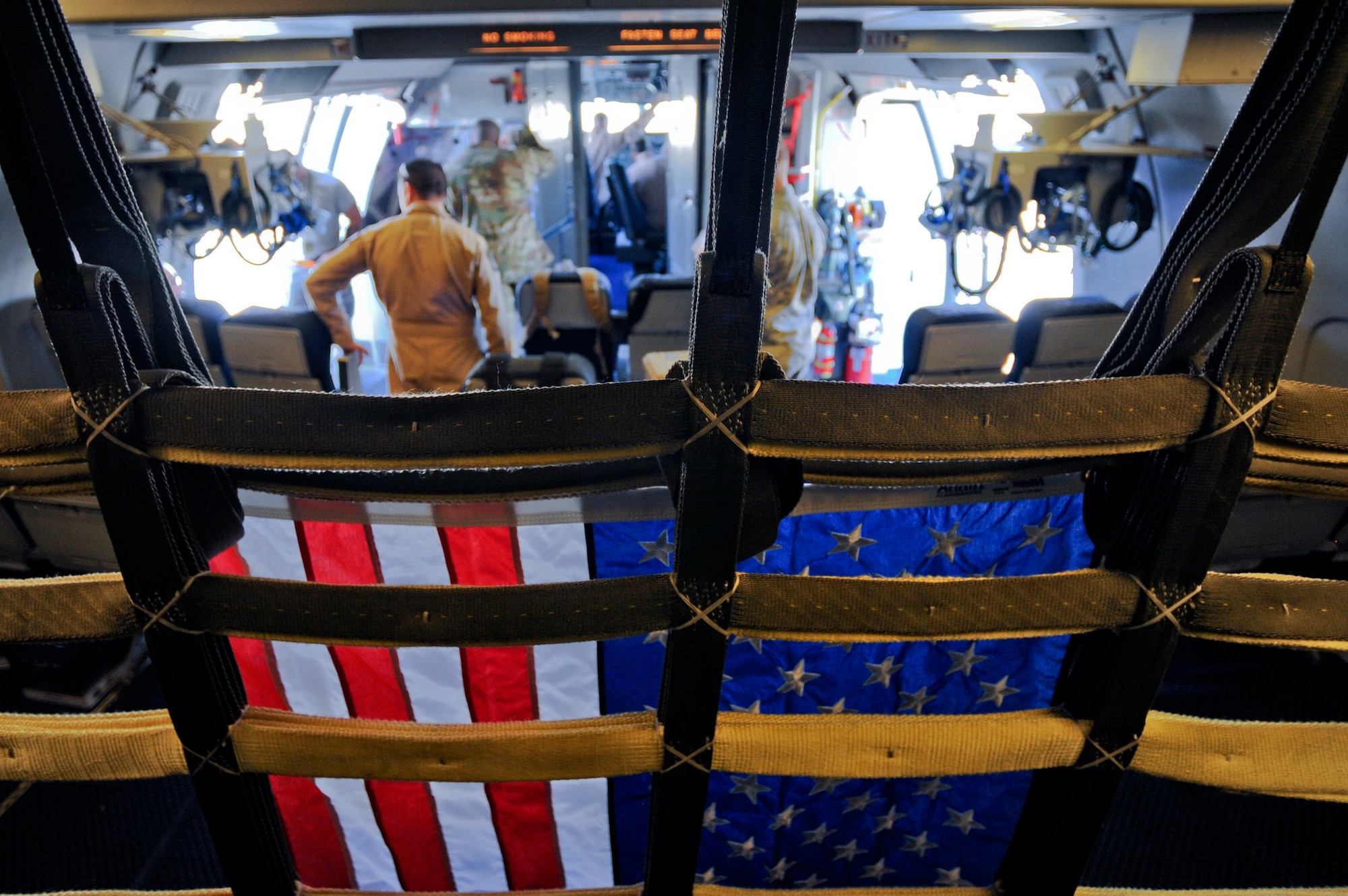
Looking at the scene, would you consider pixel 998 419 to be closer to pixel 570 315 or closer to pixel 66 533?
pixel 66 533

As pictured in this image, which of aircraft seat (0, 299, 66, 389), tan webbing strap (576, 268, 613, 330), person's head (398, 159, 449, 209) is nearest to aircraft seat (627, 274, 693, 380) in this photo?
tan webbing strap (576, 268, 613, 330)

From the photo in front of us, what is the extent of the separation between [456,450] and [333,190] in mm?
6783

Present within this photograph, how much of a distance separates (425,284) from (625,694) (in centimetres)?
285

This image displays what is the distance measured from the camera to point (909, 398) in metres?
0.62

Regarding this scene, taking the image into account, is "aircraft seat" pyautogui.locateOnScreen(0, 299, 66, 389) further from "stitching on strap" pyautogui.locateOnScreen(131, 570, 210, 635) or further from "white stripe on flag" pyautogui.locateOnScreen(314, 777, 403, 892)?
"stitching on strap" pyautogui.locateOnScreen(131, 570, 210, 635)

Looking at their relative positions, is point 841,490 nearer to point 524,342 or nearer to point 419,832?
point 419,832

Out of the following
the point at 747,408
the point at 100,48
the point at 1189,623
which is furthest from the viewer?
the point at 100,48

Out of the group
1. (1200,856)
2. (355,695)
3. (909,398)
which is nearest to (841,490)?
(909,398)

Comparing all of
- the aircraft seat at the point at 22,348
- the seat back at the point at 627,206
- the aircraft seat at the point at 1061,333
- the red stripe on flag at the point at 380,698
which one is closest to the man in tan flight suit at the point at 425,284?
the aircraft seat at the point at 22,348

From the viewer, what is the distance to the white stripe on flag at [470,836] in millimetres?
1102

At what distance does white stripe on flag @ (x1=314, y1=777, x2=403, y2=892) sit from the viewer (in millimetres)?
1092

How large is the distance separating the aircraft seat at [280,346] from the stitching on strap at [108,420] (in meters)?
2.87

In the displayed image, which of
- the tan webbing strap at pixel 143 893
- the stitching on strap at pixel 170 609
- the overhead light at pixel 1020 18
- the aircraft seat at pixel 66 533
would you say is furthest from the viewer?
the overhead light at pixel 1020 18

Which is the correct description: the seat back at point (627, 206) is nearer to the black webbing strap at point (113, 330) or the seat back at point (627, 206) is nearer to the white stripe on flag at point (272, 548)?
the white stripe on flag at point (272, 548)
